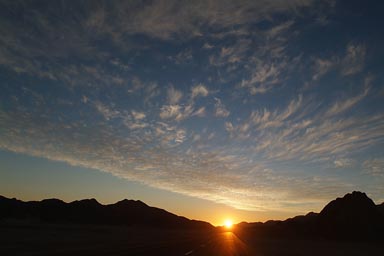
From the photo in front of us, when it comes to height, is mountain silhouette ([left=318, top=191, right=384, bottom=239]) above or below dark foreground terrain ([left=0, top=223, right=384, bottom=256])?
above

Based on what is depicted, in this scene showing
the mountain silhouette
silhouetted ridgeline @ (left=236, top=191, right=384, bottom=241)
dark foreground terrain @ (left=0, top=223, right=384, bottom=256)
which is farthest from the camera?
the mountain silhouette

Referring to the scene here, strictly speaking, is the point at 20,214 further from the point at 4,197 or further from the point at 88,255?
the point at 88,255

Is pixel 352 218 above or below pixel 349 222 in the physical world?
above

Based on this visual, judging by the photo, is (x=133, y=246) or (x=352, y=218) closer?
(x=133, y=246)

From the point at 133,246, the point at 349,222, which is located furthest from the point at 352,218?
the point at 133,246

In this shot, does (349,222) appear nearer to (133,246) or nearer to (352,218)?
(352,218)

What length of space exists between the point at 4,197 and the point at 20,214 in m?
23.3

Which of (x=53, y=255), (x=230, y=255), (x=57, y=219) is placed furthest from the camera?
(x=57, y=219)

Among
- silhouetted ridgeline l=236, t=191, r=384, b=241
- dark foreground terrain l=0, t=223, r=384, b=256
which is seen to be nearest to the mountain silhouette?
silhouetted ridgeline l=236, t=191, r=384, b=241

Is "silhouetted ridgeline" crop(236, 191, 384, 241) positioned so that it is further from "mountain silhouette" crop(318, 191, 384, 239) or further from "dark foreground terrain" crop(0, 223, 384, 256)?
"dark foreground terrain" crop(0, 223, 384, 256)

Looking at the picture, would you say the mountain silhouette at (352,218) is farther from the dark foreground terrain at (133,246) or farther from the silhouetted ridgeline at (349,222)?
the dark foreground terrain at (133,246)

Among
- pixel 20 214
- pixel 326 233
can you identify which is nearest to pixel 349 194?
pixel 326 233

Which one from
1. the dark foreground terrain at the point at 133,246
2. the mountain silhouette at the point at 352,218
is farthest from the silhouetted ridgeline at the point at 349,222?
the dark foreground terrain at the point at 133,246

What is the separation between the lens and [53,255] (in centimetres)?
1950
